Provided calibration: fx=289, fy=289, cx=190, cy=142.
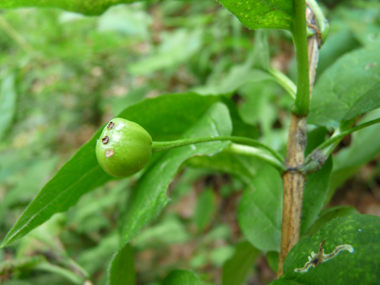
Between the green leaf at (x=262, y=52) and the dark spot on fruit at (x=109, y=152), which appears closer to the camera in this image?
the dark spot on fruit at (x=109, y=152)

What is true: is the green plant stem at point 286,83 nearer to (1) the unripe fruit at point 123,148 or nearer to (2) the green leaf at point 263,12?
(2) the green leaf at point 263,12

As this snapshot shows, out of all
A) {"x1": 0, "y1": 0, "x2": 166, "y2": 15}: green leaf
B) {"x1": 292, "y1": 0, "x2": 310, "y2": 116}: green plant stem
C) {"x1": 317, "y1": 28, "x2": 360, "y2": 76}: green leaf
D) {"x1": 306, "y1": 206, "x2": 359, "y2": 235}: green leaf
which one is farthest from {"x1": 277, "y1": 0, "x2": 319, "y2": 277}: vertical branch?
{"x1": 317, "y1": 28, "x2": 360, "y2": 76}: green leaf

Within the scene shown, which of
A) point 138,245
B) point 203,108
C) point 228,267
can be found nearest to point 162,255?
point 138,245

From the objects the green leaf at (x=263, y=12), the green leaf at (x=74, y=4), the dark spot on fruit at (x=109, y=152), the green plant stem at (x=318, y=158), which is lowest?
the green plant stem at (x=318, y=158)

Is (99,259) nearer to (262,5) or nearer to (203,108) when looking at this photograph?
(203,108)

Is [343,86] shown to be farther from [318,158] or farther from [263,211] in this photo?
[263,211]

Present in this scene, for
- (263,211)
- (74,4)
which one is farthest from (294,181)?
(74,4)

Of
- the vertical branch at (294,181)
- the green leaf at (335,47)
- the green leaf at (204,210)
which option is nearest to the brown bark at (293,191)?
the vertical branch at (294,181)
